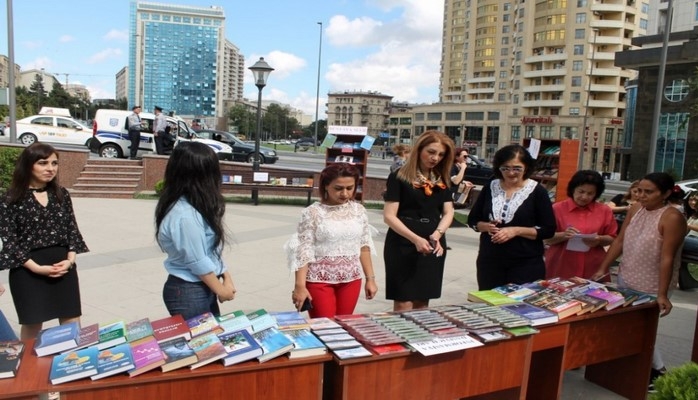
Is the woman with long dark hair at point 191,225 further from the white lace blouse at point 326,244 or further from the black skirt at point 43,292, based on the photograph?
the black skirt at point 43,292

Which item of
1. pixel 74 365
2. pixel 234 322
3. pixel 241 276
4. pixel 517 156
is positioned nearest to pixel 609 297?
pixel 517 156

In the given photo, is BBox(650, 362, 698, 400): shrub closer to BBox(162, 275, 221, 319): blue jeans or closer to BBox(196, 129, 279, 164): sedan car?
BBox(162, 275, 221, 319): blue jeans

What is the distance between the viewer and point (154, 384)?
6.58 feet

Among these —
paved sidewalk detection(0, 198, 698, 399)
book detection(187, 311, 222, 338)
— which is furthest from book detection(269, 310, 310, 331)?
paved sidewalk detection(0, 198, 698, 399)

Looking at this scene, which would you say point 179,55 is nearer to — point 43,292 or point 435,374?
point 43,292

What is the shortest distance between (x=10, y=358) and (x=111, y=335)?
0.36 m

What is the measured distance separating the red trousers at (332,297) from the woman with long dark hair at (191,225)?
2.27 ft

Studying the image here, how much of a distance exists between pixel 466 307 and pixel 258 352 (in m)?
1.35

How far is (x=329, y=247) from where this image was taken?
10.5 ft

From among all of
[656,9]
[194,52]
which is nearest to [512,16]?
[656,9]

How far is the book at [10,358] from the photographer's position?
1918 millimetres

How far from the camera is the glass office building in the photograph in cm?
12494

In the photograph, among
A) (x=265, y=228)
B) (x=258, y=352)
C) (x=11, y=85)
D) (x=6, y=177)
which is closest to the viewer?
(x=258, y=352)

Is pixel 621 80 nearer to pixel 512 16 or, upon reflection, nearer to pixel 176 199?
pixel 512 16
